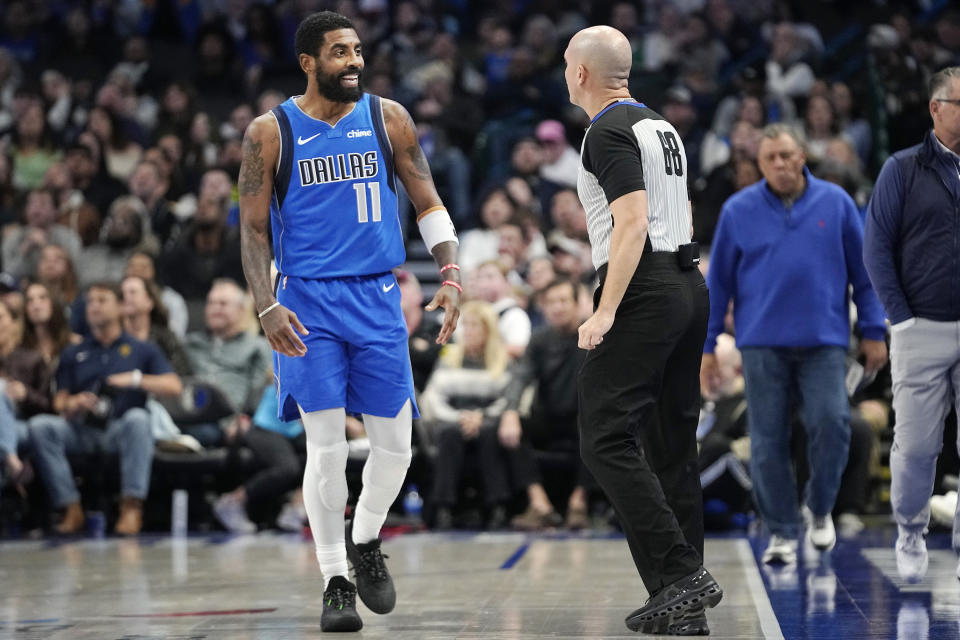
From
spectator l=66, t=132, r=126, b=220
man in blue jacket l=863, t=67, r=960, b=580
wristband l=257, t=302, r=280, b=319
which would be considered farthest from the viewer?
spectator l=66, t=132, r=126, b=220

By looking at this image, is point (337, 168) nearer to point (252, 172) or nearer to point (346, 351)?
point (252, 172)

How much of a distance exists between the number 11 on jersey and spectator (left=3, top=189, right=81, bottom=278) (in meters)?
7.35

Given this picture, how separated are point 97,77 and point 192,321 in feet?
19.9

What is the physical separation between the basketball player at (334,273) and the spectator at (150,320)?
17.5 ft

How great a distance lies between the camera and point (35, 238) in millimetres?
12406

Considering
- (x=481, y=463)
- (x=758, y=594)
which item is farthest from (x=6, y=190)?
Answer: (x=758, y=594)

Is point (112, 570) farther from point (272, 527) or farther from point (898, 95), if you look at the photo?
point (898, 95)

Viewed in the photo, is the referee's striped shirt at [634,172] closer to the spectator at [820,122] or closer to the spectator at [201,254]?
the spectator at [201,254]

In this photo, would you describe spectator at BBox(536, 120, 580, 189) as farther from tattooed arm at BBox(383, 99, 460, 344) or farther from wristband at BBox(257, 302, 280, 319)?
wristband at BBox(257, 302, 280, 319)

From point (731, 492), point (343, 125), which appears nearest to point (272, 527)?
point (731, 492)

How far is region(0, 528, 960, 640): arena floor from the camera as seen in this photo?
197 inches

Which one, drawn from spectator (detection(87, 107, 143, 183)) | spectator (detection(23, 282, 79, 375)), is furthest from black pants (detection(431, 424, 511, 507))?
spectator (detection(87, 107, 143, 183))

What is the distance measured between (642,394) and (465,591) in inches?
67.6

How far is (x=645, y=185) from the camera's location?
15.5 ft
